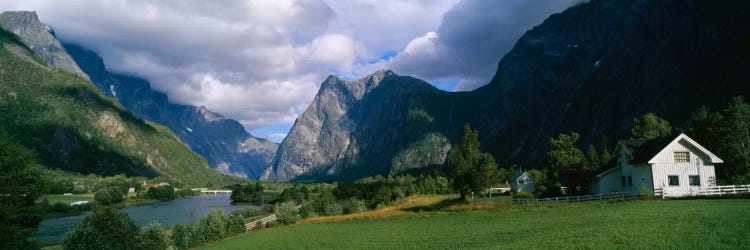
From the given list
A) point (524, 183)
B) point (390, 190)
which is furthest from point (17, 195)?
point (390, 190)

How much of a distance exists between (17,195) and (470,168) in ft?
170

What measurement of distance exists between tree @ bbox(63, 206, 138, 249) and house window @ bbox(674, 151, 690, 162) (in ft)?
180

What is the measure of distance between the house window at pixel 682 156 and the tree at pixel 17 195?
58.9 meters

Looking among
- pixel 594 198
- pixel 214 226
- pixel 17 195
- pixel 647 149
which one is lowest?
pixel 214 226

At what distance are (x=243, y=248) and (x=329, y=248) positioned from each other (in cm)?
1144

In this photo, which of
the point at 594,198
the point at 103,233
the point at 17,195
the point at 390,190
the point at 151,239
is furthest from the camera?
the point at 390,190

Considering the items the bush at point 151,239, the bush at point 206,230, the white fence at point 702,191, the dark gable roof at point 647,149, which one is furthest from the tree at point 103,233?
the dark gable roof at point 647,149

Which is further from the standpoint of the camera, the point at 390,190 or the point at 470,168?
the point at 390,190

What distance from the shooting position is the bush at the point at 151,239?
4531 centimetres

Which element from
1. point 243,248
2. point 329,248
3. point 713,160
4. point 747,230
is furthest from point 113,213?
point 713,160

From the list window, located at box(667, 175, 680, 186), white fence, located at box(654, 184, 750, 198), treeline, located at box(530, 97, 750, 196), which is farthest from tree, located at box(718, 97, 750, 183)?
white fence, located at box(654, 184, 750, 198)

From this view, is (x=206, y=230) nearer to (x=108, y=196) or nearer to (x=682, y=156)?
(x=682, y=156)

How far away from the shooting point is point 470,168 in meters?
66.1

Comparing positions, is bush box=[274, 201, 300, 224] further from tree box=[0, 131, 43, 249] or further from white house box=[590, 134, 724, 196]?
white house box=[590, 134, 724, 196]
